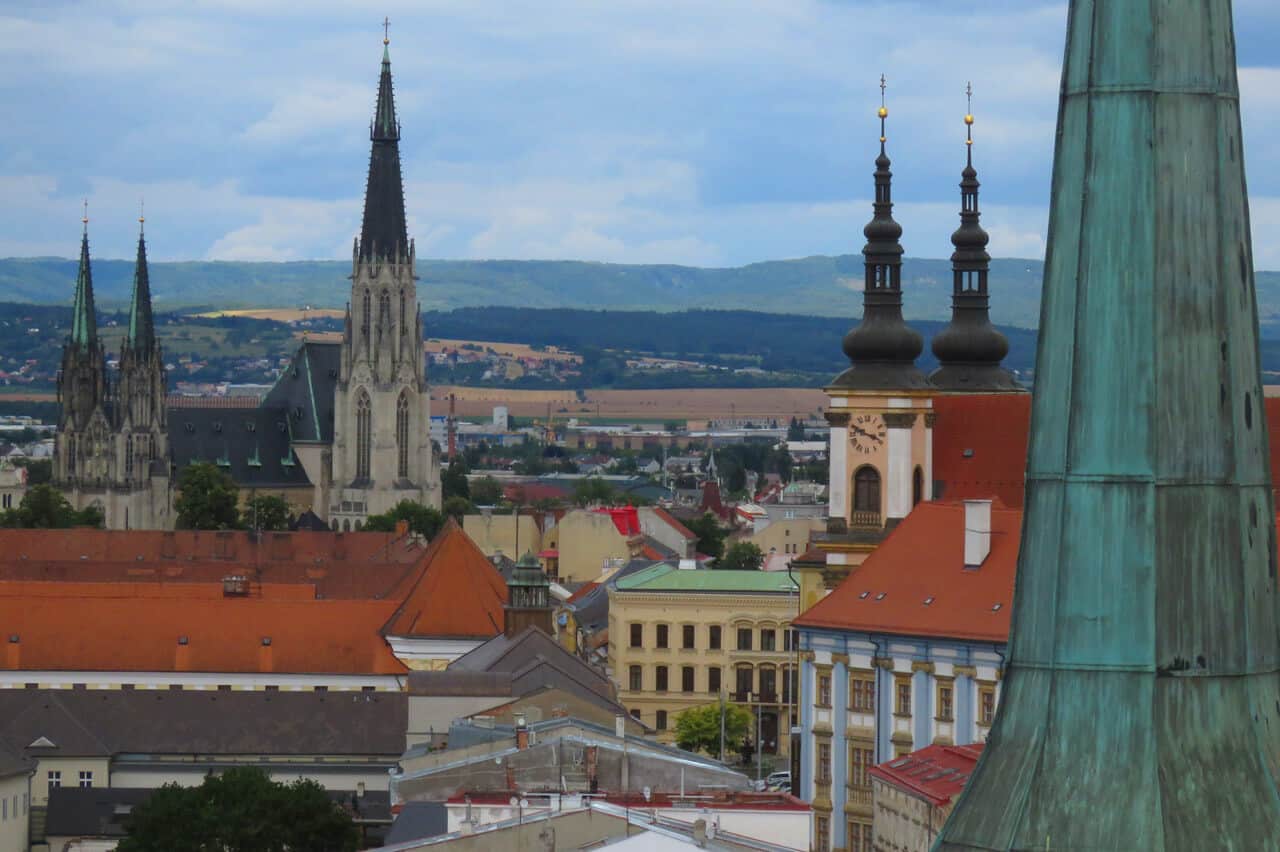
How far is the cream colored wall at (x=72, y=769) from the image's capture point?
90.6 metres

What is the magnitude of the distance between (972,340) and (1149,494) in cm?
7873

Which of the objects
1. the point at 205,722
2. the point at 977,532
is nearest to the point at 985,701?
the point at 977,532

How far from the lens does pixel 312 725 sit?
94.2m

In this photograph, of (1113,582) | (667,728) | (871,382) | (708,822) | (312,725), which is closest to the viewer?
(1113,582)

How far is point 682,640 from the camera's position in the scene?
346 feet

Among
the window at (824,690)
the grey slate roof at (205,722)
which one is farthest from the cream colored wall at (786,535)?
the window at (824,690)

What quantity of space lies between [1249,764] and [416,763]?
58155mm

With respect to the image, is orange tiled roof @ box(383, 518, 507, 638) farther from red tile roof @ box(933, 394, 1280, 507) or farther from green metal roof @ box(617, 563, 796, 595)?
red tile roof @ box(933, 394, 1280, 507)

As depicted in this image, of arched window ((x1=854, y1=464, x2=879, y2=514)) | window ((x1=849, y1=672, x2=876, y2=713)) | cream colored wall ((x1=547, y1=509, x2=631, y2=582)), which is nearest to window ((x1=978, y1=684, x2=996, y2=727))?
window ((x1=849, y1=672, x2=876, y2=713))

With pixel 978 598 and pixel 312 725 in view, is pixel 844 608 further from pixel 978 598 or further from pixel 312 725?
pixel 312 725

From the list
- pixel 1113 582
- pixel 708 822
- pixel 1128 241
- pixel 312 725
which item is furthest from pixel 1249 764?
pixel 312 725

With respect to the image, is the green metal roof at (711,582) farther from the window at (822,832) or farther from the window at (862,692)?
the window at (822,832)

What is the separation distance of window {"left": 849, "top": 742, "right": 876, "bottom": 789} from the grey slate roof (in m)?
28.0

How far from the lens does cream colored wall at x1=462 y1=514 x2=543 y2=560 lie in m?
172
